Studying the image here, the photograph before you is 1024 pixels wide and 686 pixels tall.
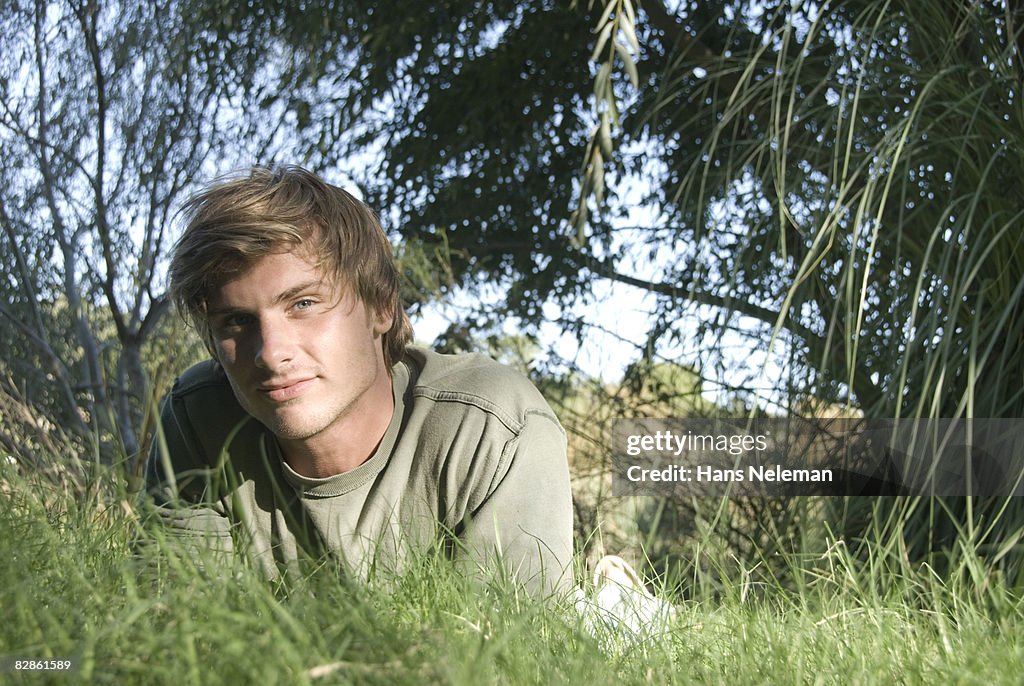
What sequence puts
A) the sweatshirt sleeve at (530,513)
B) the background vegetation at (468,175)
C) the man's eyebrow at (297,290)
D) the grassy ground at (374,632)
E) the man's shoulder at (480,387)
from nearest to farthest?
the grassy ground at (374,632), the sweatshirt sleeve at (530,513), the man's eyebrow at (297,290), the man's shoulder at (480,387), the background vegetation at (468,175)

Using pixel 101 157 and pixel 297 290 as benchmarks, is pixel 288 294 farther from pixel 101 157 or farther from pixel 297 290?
pixel 101 157

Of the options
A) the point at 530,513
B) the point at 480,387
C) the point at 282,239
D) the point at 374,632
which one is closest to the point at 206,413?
the point at 282,239

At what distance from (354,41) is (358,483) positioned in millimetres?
2456

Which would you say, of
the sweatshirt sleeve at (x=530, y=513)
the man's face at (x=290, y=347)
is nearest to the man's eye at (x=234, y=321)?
the man's face at (x=290, y=347)

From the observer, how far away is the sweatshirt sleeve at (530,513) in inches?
62.4

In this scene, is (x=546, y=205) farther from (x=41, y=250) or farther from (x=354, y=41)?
(x=41, y=250)

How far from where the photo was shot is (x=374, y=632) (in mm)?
950

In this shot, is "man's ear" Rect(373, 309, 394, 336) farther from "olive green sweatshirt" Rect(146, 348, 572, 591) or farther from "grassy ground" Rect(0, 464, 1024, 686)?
"grassy ground" Rect(0, 464, 1024, 686)

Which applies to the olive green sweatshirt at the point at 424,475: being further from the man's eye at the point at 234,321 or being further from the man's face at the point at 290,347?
the man's eye at the point at 234,321

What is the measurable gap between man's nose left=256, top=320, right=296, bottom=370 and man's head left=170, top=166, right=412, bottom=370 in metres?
0.13

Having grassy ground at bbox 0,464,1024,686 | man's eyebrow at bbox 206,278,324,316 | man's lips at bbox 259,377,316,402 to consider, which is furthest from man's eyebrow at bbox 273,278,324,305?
grassy ground at bbox 0,464,1024,686

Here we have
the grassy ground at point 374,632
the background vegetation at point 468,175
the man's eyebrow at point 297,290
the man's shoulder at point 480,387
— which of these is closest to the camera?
the grassy ground at point 374,632

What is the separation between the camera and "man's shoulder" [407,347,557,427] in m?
1.83

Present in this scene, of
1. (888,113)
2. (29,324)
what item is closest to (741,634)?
(888,113)
